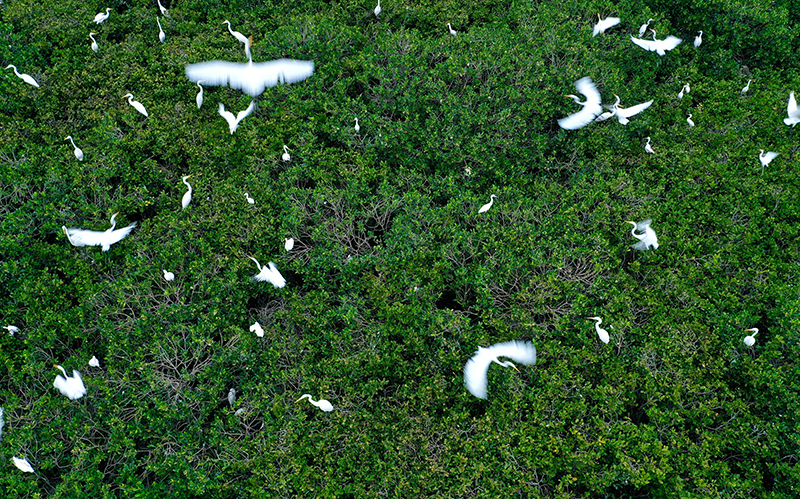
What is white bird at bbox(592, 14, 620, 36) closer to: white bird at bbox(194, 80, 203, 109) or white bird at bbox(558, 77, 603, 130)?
white bird at bbox(558, 77, 603, 130)

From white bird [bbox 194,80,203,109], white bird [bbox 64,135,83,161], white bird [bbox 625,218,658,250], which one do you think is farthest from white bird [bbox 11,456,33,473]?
white bird [bbox 625,218,658,250]

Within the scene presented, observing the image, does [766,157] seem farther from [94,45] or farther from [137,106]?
[94,45]

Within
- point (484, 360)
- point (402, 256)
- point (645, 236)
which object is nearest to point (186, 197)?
point (402, 256)

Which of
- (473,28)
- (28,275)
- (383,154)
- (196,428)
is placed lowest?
(196,428)

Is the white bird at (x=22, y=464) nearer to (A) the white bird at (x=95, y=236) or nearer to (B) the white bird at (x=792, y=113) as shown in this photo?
(A) the white bird at (x=95, y=236)

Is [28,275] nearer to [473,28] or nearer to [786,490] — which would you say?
[473,28]

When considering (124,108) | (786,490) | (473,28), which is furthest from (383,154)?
(786,490)
